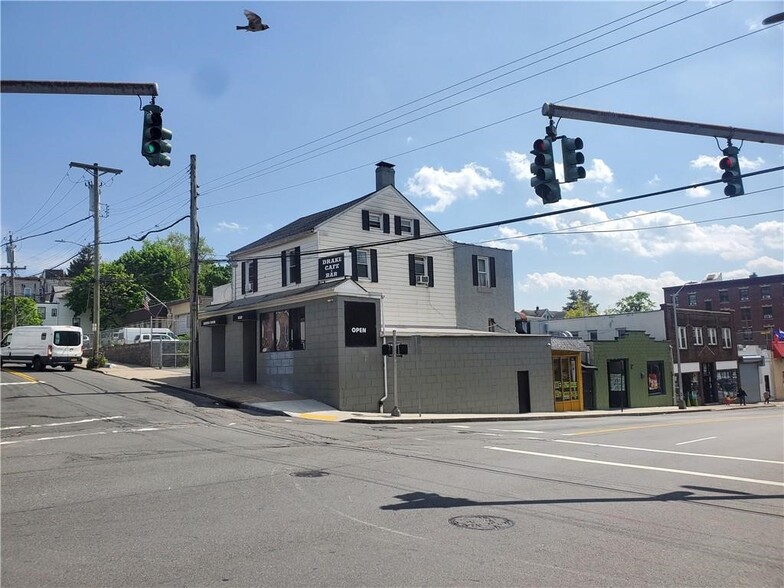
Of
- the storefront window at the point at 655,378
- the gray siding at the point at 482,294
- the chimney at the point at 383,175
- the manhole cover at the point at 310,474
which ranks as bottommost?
the storefront window at the point at 655,378

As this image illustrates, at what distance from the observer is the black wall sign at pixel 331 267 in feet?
86.4

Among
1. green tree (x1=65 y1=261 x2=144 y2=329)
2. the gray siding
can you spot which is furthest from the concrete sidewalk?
green tree (x1=65 y1=261 x2=144 y2=329)

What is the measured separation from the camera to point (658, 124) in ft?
37.4

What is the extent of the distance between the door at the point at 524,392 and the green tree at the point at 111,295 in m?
51.9

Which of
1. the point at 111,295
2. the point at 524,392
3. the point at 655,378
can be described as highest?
the point at 111,295

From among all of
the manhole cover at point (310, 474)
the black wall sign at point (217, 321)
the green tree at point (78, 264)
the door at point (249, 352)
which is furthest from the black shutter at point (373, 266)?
the green tree at point (78, 264)

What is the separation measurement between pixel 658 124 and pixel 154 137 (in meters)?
9.20

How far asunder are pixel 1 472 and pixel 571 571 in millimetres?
9350

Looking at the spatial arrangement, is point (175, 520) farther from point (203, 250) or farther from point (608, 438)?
point (203, 250)

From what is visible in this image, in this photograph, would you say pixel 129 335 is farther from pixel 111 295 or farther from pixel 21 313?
pixel 21 313

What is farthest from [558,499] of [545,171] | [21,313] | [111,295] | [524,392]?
[21,313]

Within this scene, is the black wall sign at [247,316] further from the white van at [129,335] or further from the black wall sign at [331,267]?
the white van at [129,335]

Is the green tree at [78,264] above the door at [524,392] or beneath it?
above

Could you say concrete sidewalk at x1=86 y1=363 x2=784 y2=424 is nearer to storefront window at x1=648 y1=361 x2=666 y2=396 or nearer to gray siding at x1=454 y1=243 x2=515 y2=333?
gray siding at x1=454 y1=243 x2=515 y2=333
